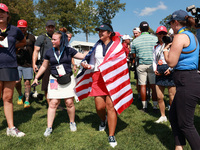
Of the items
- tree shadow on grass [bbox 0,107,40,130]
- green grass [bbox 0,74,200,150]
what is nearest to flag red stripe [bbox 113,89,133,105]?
green grass [bbox 0,74,200,150]

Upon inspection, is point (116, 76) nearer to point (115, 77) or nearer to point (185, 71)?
point (115, 77)

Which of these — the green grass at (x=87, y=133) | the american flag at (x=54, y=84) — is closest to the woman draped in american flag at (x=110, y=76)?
the green grass at (x=87, y=133)

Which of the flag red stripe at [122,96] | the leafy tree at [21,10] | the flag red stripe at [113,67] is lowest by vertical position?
the flag red stripe at [122,96]

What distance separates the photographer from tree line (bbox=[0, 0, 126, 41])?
90.3ft

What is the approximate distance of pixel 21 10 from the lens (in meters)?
26.4

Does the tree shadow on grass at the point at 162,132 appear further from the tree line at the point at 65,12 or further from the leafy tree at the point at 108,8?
the leafy tree at the point at 108,8

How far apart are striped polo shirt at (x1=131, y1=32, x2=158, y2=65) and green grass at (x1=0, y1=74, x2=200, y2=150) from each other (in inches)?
61.1

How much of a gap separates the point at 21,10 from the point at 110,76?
27.7 meters

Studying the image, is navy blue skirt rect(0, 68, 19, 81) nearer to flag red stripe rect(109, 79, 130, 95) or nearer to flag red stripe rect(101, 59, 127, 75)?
flag red stripe rect(101, 59, 127, 75)

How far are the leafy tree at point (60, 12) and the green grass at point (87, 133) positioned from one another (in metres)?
32.6

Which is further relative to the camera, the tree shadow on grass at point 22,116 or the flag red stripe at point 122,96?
the tree shadow on grass at point 22,116

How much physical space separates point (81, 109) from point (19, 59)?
2435 millimetres

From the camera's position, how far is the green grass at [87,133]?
326 cm

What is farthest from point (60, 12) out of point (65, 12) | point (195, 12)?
point (195, 12)
